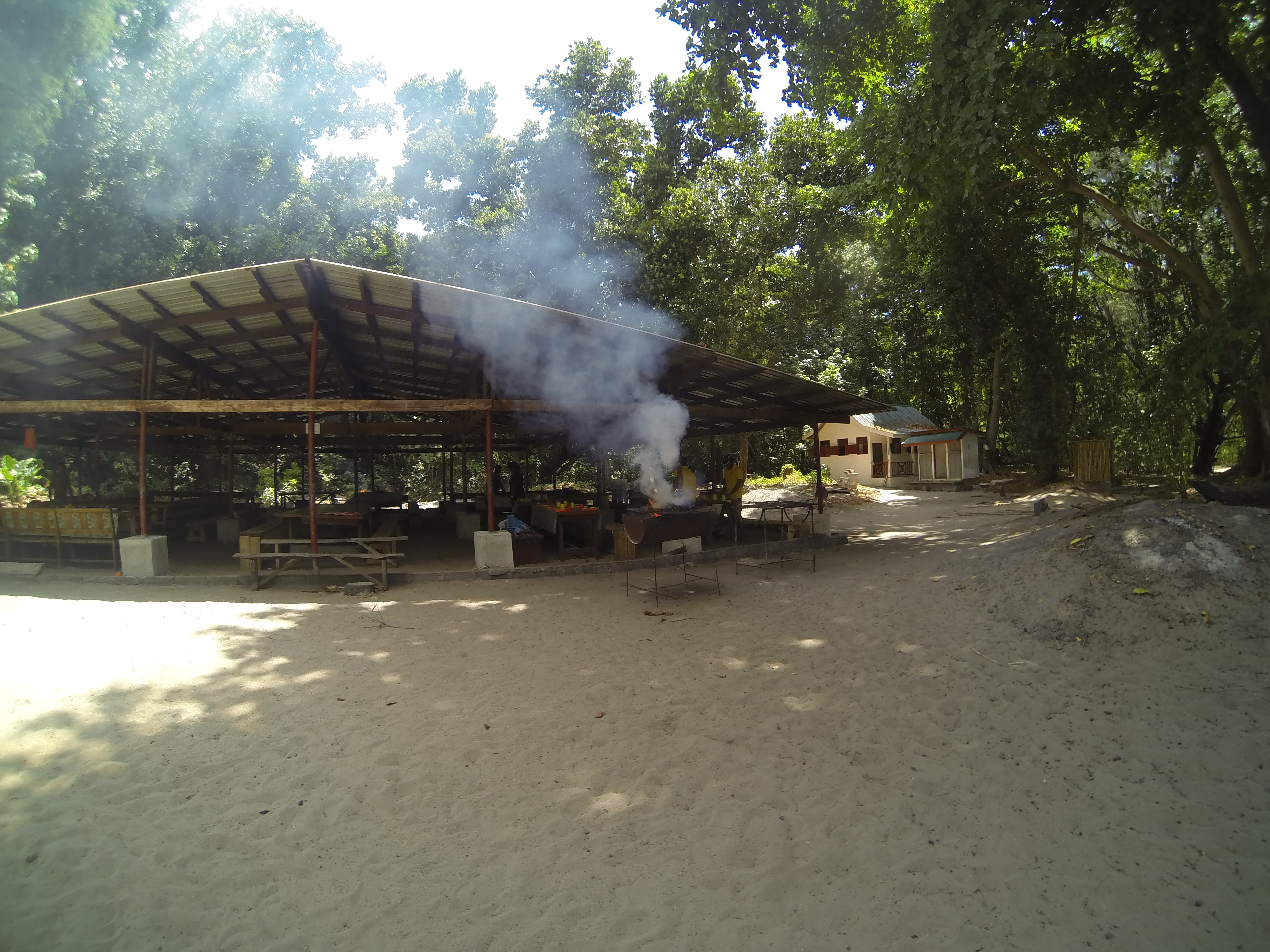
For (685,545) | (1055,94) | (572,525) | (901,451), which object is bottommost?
(685,545)

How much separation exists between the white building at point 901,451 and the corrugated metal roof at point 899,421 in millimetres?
28

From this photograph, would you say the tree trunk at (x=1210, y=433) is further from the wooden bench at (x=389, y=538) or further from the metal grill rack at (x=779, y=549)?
the wooden bench at (x=389, y=538)

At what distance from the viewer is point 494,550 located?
877cm

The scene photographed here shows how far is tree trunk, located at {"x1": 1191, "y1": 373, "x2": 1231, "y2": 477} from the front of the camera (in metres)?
13.8

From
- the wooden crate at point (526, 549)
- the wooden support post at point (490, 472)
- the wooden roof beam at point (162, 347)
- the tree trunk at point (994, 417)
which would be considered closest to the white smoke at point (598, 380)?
the wooden support post at point (490, 472)

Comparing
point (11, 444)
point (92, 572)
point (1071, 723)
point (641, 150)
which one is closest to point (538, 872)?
point (1071, 723)

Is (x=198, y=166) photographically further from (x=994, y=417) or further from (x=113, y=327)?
(x=994, y=417)

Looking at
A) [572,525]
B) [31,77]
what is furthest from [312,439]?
[31,77]

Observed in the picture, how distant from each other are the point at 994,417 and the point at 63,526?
2575cm

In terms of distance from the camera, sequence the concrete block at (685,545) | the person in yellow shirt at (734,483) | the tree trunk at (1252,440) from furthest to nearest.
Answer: the person in yellow shirt at (734,483)
the tree trunk at (1252,440)
the concrete block at (685,545)

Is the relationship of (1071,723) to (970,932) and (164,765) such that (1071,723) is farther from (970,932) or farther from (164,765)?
(164,765)

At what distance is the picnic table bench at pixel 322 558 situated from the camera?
806 centimetres

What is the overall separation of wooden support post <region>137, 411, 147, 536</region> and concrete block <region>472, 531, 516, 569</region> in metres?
4.38

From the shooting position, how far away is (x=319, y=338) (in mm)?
9961
